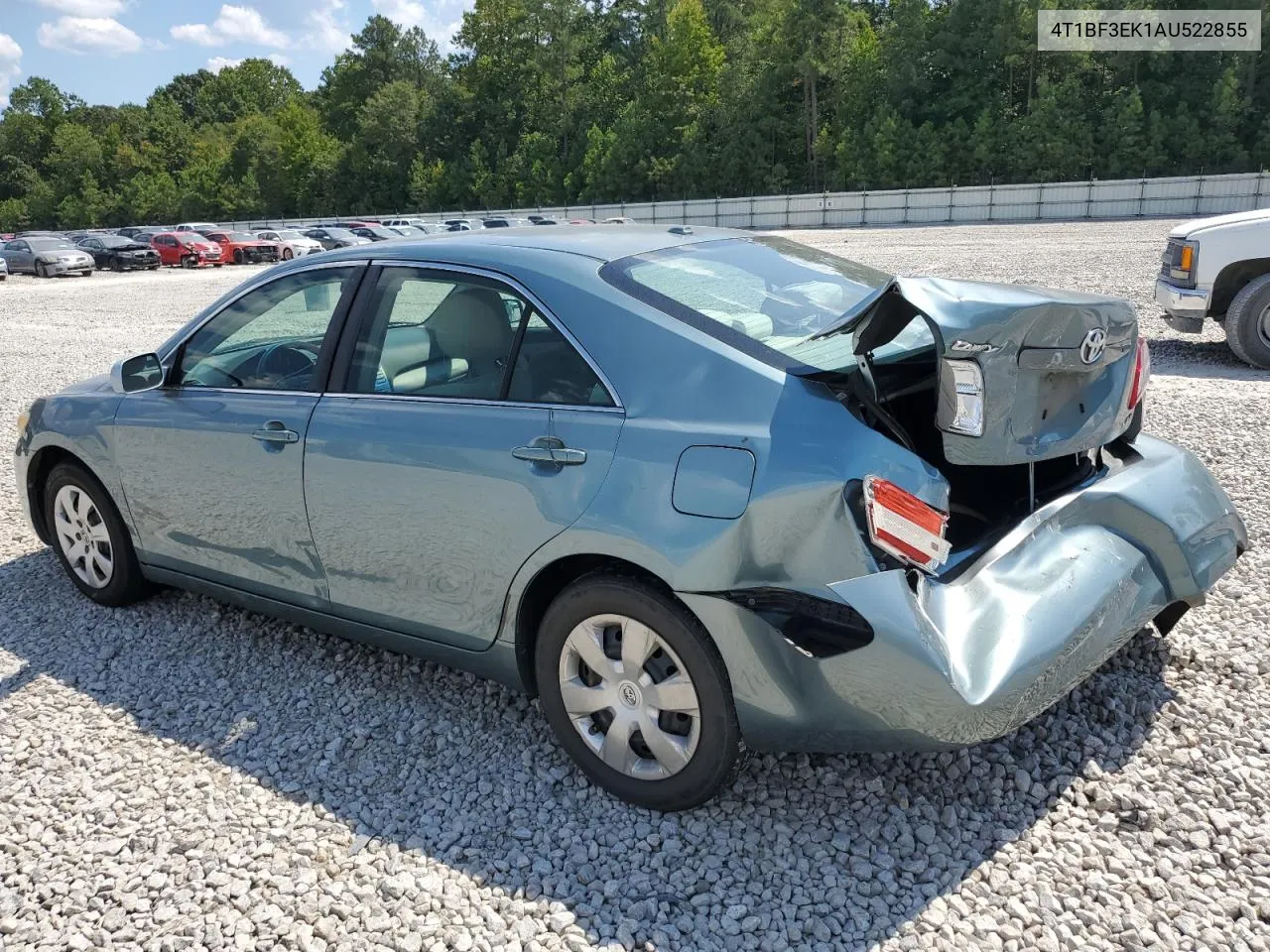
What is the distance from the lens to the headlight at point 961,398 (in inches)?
98.9

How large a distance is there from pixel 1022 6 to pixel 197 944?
2492 inches

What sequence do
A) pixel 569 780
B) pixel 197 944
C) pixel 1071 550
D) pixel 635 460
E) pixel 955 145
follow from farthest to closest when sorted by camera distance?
1. pixel 955 145
2. pixel 569 780
3. pixel 1071 550
4. pixel 635 460
5. pixel 197 944

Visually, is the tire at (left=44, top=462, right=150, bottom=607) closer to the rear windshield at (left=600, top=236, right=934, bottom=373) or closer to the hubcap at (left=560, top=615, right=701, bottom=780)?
the hubcap at (left=560, top=615, right=701, bottom=780)

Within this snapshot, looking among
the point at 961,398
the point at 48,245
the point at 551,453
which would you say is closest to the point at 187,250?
the point at 48,245

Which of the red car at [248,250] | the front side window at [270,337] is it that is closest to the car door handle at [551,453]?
the front side window at [270,337]

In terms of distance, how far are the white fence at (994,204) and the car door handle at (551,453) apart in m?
35.5

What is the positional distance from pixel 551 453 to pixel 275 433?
1.27 meters

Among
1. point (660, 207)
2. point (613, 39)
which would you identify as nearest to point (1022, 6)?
point (660, 207)

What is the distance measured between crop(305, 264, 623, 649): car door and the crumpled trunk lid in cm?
88

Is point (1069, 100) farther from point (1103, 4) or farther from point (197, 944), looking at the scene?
point (197, 944)

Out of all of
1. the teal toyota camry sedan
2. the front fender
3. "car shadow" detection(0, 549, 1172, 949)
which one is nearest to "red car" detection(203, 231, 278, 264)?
the front fender

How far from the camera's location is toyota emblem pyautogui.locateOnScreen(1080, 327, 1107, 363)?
2664mm

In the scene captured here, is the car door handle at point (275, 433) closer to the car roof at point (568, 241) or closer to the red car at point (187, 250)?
the car roof at point (568, 241)

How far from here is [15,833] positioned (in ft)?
9.88
